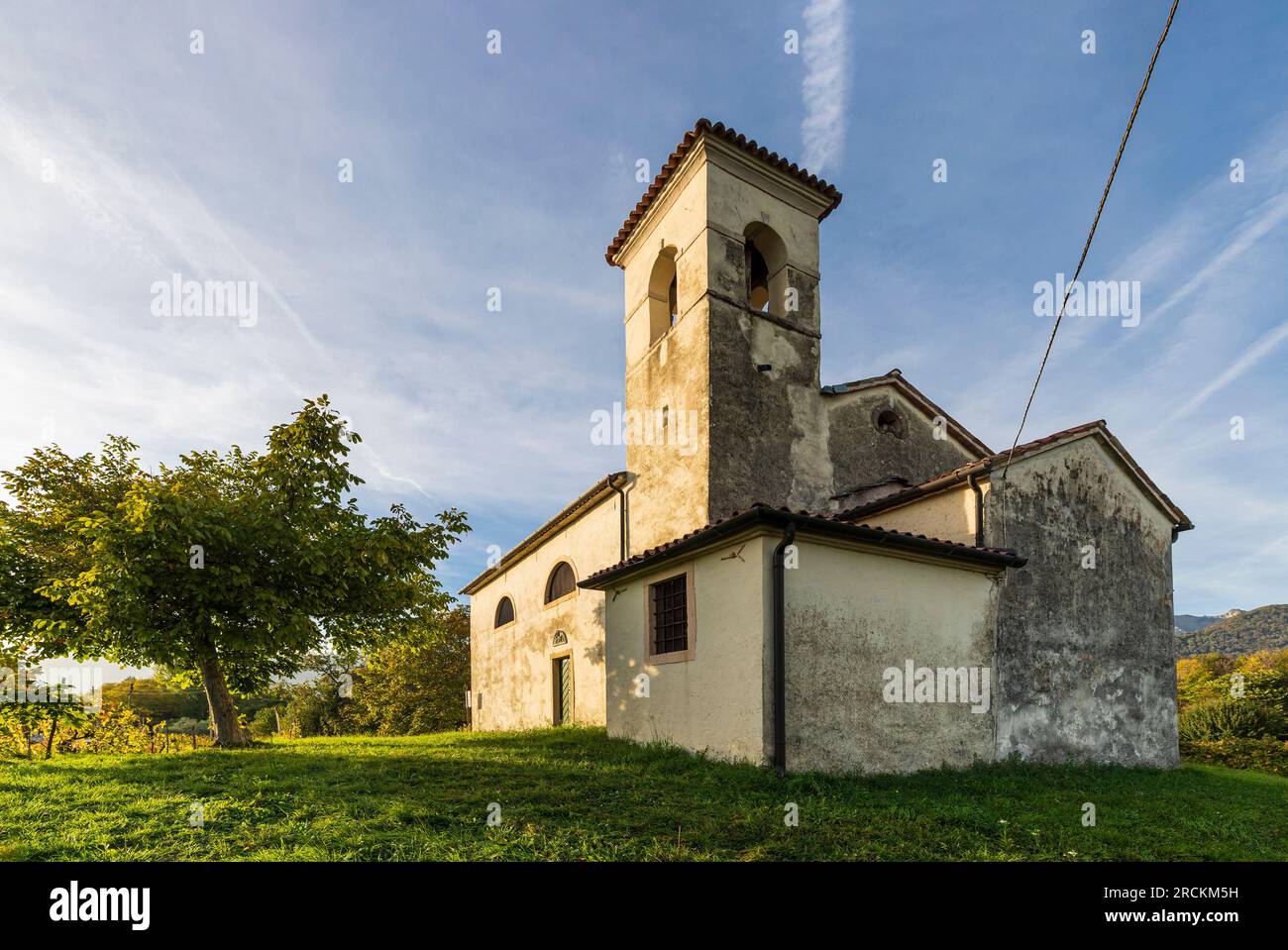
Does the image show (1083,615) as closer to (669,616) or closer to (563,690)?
(669,616)

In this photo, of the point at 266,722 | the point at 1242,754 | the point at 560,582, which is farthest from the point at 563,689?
the point at 266,722

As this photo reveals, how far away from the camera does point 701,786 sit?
7.39 metres

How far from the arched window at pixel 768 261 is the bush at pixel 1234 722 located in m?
17.6

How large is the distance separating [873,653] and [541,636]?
35.4 ft

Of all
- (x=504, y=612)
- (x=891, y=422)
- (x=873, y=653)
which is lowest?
(x=504, y=612)

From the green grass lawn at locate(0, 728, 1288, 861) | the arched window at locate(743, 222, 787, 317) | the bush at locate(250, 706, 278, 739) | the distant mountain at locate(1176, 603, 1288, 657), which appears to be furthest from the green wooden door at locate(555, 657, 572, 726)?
the distant mountain at locate(1176, 603, 1288, 657)

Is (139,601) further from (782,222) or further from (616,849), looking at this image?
(782,222)

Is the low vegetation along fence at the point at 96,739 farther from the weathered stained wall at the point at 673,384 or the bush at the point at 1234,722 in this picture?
the bush at the point at 1234,722

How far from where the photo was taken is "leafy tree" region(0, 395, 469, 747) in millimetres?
9695

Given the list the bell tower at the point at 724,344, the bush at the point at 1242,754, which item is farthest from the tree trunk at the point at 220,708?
the bush at the point at 1242,754

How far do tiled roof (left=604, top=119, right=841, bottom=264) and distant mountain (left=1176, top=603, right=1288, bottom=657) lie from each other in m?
66.8

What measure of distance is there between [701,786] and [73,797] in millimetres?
6607

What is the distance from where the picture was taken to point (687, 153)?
1320 centimetres
